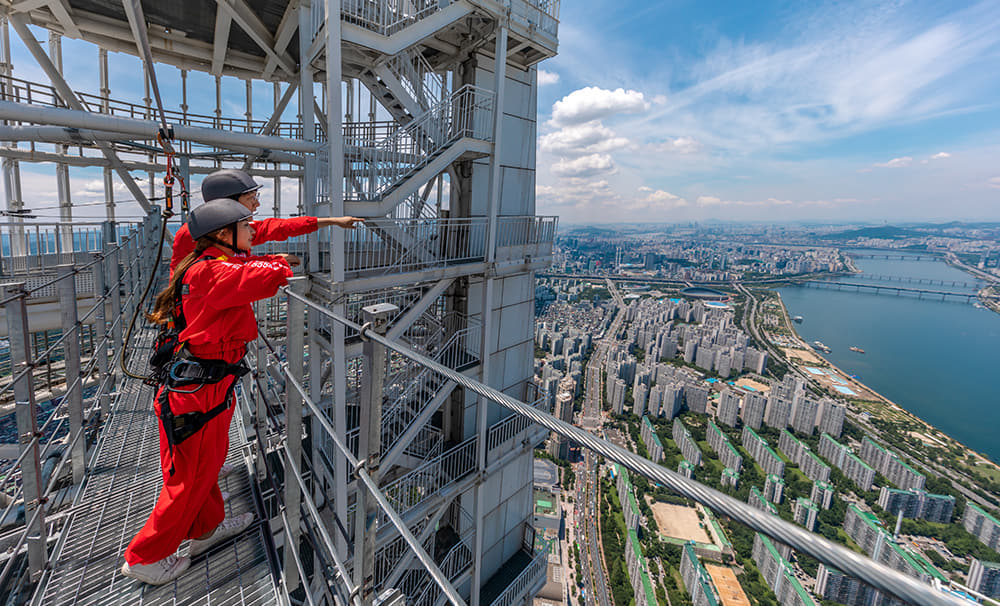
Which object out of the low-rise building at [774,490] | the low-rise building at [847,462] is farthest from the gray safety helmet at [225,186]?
the low-rise building at [847,462]

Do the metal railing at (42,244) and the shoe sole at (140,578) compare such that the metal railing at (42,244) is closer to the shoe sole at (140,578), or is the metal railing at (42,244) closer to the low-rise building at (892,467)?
the shoe sole at (140,578)

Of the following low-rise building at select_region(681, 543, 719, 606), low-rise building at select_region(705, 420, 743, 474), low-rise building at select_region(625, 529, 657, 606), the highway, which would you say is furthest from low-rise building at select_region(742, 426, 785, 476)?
low-rise building at select_region(625, 529, 657, 606)

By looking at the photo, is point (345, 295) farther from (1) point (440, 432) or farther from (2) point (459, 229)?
(1) point (440, 432)

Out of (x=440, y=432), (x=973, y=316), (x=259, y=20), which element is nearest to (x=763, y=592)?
(x=440, y=432)

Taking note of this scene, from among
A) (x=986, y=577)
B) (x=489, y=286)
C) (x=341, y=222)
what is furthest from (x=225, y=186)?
(x=986, y=577)

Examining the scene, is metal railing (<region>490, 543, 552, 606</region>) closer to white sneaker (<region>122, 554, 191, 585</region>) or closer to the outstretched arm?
white sneaker (<region>122, 554, 191, 585</region>)
